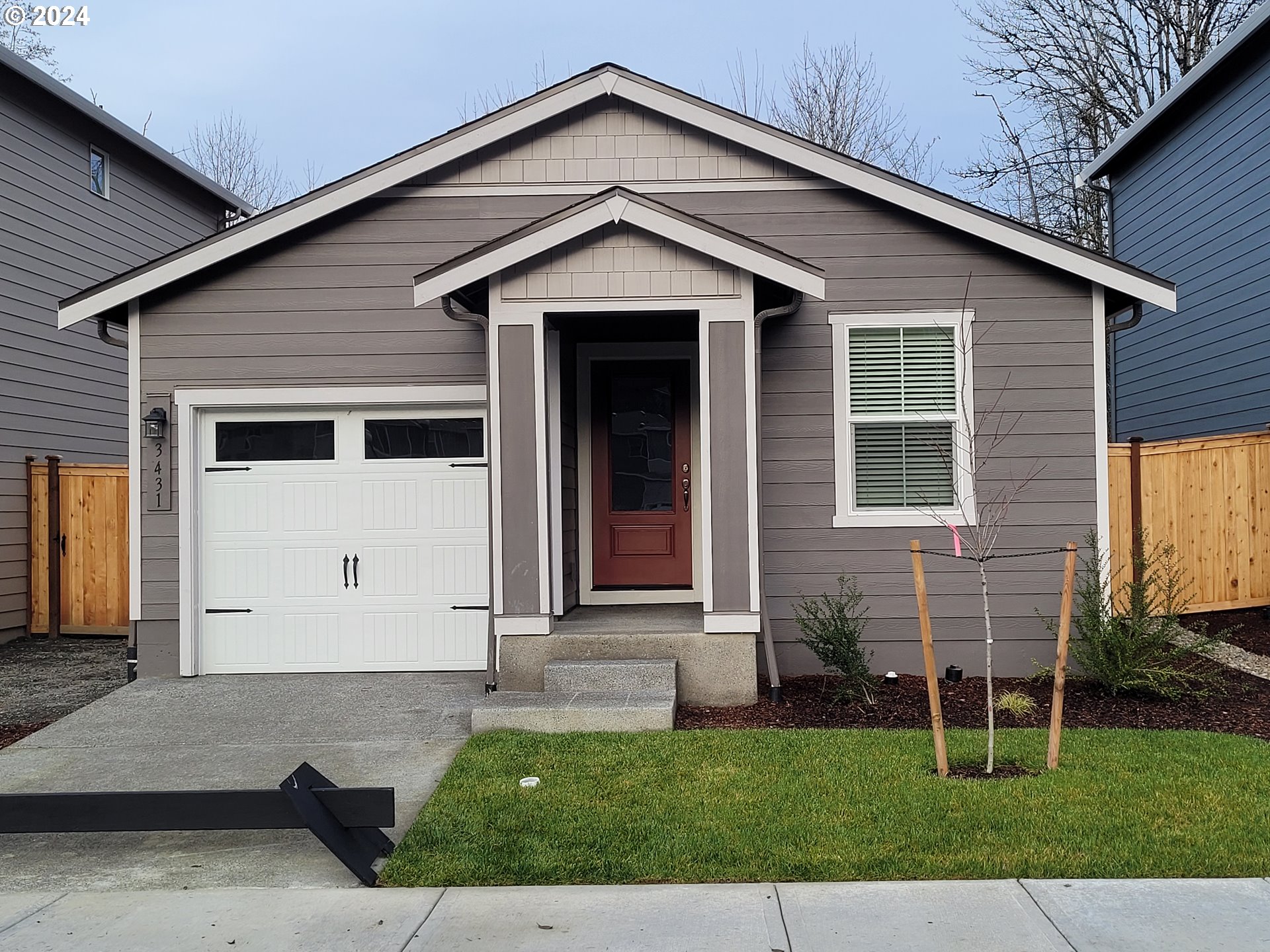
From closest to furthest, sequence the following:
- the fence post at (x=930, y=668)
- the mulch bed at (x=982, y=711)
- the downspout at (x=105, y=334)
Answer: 1. the fence post at (x=930, y=668)
2. the mulch bed at (x=982, y=711)
3. the downspout at (x=105, y=334)

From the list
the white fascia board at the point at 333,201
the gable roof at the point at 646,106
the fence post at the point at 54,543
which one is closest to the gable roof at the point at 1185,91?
the gable roof at the point at 646,106

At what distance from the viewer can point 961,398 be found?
8188 mm

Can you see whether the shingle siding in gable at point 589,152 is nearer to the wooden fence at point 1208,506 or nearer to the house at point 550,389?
the house at point 550,389

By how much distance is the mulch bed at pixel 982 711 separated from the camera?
675 cm

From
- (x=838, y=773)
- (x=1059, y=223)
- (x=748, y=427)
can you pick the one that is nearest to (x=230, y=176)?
(x=1059, y=223)

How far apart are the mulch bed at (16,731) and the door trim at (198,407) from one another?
4.23 ft

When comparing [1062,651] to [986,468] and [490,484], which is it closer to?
[986,468]

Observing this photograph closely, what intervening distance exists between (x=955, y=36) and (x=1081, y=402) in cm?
1518

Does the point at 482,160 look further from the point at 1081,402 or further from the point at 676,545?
the point at 1081,402

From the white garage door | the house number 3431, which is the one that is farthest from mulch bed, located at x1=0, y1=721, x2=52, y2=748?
the house number 3431

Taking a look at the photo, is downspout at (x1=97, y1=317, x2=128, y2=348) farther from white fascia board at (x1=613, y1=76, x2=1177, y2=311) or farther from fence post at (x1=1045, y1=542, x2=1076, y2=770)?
fence post at (x1=1045, y1=542, x2=1076, y2=770)

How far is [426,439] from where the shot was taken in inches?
340

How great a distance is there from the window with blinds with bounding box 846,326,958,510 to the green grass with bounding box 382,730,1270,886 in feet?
8.26

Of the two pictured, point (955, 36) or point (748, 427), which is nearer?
point (748, 427)
